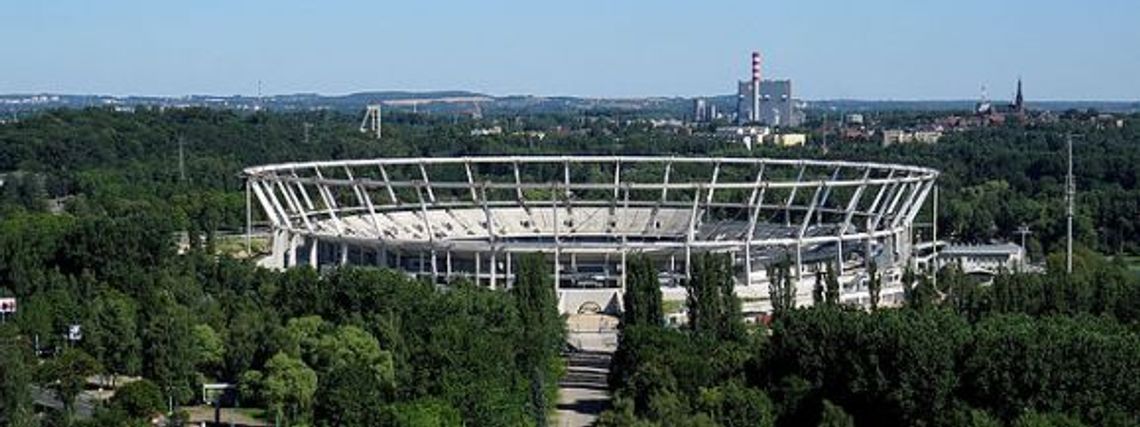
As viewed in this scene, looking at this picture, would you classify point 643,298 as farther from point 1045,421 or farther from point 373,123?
point 373,123

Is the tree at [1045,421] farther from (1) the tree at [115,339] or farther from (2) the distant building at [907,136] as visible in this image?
(2) the distant building at [907,136]

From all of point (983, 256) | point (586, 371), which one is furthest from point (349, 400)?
point (983, 256)

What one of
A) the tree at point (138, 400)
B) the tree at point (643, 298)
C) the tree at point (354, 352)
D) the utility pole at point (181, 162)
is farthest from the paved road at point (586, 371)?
the utility pole at point (181, 162)

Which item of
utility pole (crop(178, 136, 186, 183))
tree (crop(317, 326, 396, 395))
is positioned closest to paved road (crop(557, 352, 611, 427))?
tree (crop(317, 326, 396, 395))

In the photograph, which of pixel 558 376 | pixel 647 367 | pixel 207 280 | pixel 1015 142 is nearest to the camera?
pixel 647 367

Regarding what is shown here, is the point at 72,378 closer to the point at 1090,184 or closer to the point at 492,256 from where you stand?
the point at 492,256

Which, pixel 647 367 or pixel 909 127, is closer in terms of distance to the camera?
pixel 647 367

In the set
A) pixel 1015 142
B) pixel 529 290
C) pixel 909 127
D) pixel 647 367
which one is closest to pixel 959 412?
pixel 647 367
